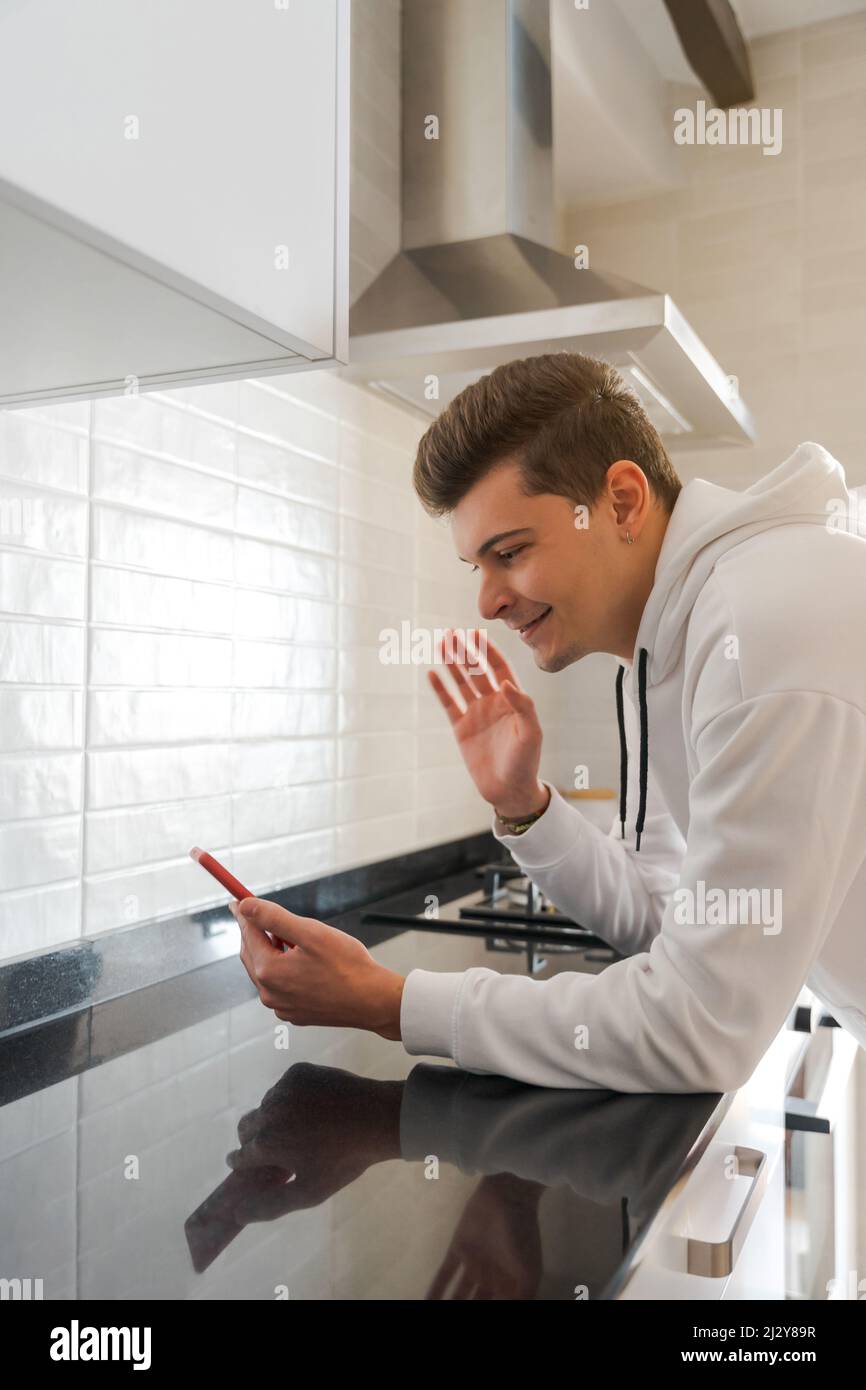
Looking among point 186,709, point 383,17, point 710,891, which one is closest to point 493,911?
point 186,709

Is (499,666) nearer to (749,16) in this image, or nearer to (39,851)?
(39,851)

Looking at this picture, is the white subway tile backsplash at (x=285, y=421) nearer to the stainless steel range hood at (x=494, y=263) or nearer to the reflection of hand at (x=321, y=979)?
the stainless steel range hood at (x=494, y=263)

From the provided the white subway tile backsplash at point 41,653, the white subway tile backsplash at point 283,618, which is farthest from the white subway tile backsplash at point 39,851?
the white subway tile backsplash at point 283,618

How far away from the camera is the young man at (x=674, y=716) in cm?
78

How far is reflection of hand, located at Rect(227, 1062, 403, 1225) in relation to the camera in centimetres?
72

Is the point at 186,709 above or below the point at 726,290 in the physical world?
below

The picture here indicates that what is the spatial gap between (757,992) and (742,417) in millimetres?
1271

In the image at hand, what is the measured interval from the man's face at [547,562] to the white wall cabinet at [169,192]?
214 mm

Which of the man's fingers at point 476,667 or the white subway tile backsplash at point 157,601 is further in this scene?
the man's fingers at point 476,667

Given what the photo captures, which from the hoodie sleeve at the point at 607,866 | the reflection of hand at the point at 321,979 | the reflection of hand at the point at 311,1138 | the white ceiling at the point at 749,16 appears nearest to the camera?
the reflection of hand at the point at 311,1138

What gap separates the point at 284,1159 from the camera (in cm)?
78

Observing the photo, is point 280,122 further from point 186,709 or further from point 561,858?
point 561,858

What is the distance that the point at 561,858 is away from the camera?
129 cm
